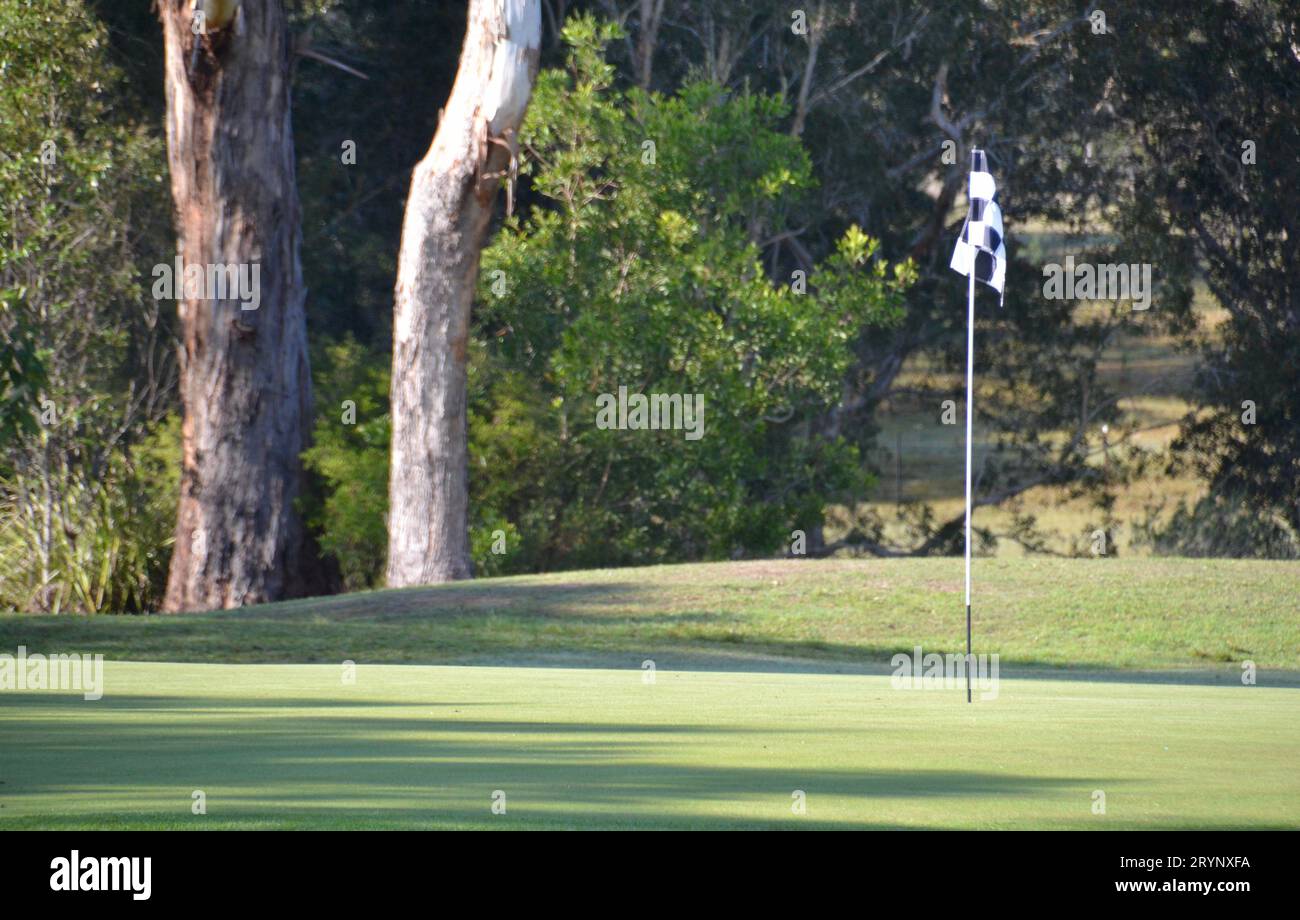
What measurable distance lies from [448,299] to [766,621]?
22.0 feet

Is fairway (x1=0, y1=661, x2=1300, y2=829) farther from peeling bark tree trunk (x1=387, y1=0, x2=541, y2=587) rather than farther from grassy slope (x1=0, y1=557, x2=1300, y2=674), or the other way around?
peeling bark tree trunk (x1=387, y1=0, x2=541, y2=587)

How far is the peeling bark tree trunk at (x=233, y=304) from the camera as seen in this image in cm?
2461

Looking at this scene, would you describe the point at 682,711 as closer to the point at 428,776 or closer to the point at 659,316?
the point at 428,776

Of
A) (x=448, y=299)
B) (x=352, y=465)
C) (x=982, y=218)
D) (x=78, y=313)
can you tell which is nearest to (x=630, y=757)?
(x=982, y=218)

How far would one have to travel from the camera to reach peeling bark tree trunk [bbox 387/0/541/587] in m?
23.6

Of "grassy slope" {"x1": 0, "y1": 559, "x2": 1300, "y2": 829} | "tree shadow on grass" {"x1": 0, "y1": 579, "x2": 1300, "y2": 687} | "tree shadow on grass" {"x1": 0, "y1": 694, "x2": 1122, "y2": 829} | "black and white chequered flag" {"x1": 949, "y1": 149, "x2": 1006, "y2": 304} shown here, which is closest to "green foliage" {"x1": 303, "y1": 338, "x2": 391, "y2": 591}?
"tree shadow on grass" {"x1": 0, "y1": 579, "x2": 1300, "y2": 687}

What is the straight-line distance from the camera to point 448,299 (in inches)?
937

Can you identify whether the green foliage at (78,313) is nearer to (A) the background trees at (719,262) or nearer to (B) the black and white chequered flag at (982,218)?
(A) the background trees at (719,262)

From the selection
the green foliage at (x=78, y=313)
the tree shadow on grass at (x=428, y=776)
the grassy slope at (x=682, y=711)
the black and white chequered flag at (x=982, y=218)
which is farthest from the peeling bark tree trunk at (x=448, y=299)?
the tree shadow on grass at (x=428, y=776)

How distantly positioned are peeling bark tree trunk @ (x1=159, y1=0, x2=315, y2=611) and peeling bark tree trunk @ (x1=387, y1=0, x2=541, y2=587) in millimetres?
2199

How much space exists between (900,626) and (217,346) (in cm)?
1004

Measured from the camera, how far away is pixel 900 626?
19.2 metres

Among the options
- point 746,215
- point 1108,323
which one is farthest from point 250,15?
point 1108,323
